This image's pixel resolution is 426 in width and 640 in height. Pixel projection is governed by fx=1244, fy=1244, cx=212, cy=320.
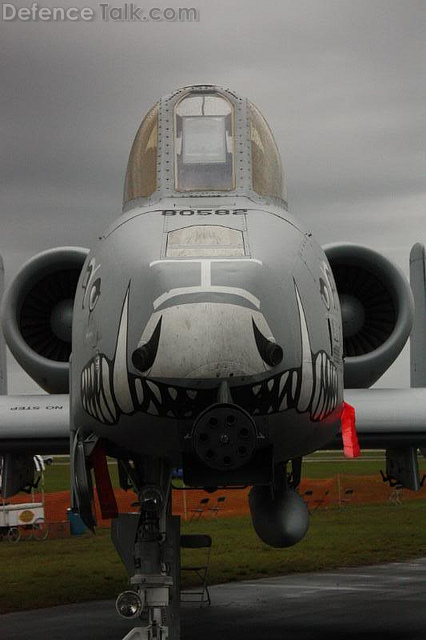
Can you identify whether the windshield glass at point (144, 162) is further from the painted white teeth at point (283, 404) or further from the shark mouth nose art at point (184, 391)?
the painted white teeth at point (283, 404)

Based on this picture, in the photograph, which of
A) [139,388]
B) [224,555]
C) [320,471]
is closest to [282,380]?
[139,388]

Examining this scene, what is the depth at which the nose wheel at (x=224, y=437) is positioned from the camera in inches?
258

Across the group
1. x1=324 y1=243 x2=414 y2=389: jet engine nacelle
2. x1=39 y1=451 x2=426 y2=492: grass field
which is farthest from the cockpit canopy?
x1=39 y1=451 x2=426 y2=492: grass field

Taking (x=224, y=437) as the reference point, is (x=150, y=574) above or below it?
below

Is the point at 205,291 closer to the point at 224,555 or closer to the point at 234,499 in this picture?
the point at 224,555

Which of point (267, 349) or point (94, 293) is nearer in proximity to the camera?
point (267, 349)

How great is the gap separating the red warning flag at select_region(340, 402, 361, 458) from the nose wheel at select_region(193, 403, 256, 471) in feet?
3.26

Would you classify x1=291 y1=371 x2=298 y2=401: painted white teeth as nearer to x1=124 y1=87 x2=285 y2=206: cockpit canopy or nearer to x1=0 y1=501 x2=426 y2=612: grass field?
x1=124 y1=87 x2=285 y2=206: cockpit canopy

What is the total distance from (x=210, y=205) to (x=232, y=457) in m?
2.16

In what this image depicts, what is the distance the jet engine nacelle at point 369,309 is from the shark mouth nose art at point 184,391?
3384 millimetres

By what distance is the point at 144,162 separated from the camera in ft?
29.0

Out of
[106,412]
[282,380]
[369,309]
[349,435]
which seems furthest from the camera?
[369,309]

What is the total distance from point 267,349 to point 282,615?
6763mm

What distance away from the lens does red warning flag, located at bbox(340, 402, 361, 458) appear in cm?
749
